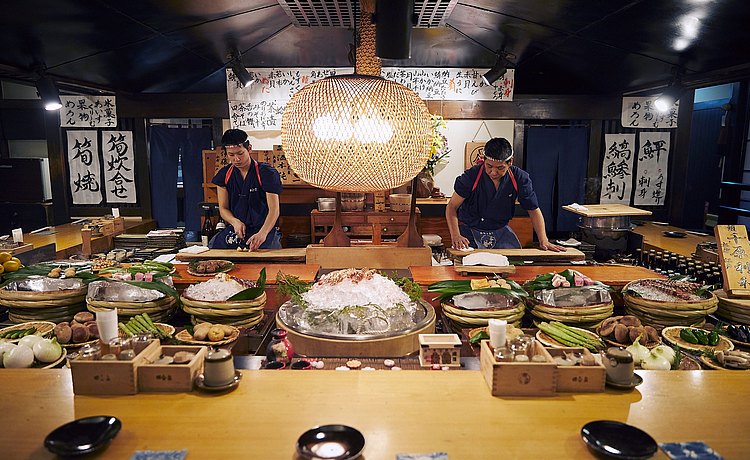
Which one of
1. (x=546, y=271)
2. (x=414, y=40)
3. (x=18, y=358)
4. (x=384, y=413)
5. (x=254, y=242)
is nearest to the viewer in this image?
(x=384, y=413)

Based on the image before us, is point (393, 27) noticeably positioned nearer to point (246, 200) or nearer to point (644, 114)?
point (246, 200)

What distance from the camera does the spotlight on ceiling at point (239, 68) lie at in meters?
7.16

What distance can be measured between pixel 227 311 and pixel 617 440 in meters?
2.29

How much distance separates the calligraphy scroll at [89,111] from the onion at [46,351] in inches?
276

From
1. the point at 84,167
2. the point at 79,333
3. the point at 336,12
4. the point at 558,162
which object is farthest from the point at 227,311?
the point at 558,162

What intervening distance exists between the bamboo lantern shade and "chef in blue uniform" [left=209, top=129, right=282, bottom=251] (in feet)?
7.77

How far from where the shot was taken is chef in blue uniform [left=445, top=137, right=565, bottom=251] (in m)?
5.55

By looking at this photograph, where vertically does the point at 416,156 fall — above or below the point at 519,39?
below

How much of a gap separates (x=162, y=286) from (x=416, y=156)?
1.89m

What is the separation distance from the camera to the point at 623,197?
30.1 feet

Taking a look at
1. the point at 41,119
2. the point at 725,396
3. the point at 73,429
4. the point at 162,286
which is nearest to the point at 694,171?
the point at 725,396

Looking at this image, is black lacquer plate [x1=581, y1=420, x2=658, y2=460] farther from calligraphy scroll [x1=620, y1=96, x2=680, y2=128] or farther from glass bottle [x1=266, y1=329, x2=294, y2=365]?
calligraphy scroll [x1=620, y1=96, x2=680, y2=128]

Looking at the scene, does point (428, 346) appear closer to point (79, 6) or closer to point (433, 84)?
point (79, 6)

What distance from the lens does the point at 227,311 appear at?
3156 millimetres
